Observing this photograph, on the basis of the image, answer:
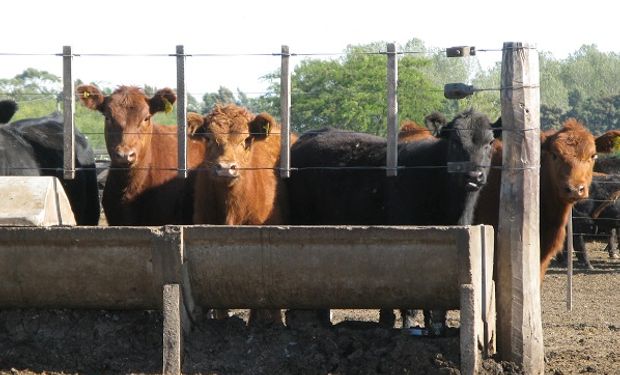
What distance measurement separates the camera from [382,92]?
101 ft

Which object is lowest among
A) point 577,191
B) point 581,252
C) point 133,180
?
point 581,252

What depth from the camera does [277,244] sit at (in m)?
7.71

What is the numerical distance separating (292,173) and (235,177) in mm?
1554

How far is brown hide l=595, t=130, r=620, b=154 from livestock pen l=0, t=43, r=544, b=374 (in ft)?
11.7

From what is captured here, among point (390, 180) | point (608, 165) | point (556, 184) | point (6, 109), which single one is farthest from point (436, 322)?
point (608, 165)

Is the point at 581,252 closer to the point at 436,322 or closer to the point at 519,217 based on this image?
the point at 436,322

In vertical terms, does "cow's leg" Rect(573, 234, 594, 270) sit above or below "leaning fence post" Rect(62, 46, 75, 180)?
below

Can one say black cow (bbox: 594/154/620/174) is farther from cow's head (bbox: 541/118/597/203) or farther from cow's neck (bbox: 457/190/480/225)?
cow's neck (bbox: 457/190/480/225)

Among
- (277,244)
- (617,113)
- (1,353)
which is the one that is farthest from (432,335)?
(617,113)

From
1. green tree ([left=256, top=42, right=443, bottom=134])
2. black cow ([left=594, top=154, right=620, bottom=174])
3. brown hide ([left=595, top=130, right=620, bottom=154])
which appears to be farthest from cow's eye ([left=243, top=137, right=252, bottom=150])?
green tree ([left=256, top=42, right=443, bottom=134])

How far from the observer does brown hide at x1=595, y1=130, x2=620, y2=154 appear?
11.4 metres

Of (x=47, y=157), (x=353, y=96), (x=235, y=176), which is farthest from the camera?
(x=353, y=96)

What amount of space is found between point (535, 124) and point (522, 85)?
320 mm

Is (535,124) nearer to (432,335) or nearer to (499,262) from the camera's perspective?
(499,262)
